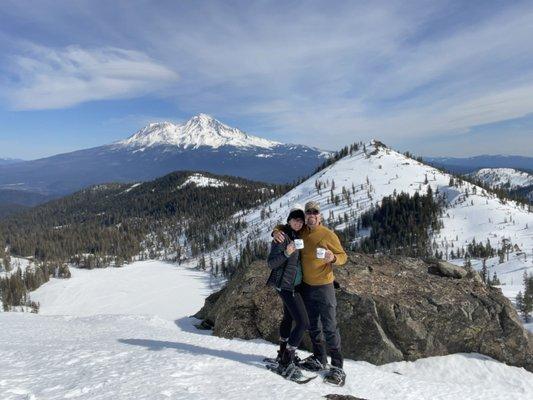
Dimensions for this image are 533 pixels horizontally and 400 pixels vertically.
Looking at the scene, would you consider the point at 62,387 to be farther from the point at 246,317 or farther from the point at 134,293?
the point at 134,293

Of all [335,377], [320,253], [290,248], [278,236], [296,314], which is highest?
[278,236]

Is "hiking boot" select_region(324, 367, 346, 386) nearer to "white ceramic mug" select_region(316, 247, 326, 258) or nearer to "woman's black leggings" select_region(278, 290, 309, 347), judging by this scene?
"woman's black leggings" select_region(278, 290, 309, 347)

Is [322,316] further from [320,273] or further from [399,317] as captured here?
[399,317]

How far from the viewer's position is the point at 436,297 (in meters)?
21.0

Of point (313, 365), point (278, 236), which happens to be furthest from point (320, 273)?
point (313, 365)

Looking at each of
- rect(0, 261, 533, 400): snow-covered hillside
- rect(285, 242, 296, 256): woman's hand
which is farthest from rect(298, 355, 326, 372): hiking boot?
rect(285, 242, 296, 256): woman's hand

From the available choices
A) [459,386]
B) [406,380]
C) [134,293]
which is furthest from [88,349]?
[134,293]

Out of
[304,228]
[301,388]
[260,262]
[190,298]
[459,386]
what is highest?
[304,228]

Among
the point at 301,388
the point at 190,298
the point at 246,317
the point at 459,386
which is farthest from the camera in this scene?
the point at 190,298

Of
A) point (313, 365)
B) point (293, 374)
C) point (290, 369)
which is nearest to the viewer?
point (293, 374)

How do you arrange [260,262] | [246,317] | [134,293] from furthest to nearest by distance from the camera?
1. [134,293]
2. [260,262]
3. [246,317]

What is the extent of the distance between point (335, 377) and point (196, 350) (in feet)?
16.6

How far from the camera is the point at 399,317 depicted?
19422 millimetres

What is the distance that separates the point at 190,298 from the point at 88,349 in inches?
6148
